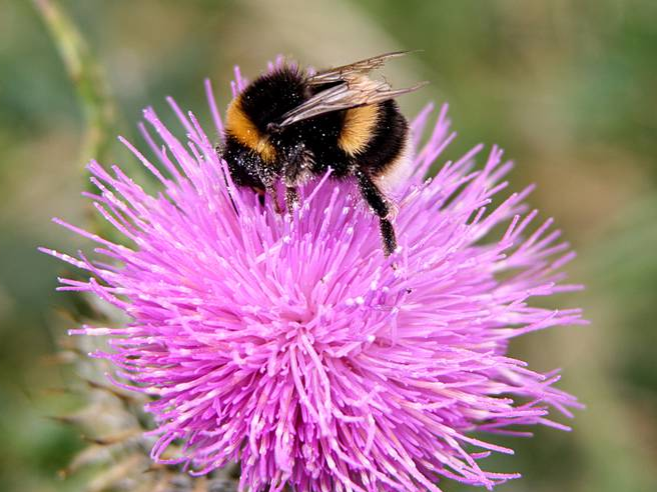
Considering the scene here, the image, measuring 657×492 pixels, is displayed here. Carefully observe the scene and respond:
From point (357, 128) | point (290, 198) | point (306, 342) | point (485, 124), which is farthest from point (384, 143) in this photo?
point (485, 124)

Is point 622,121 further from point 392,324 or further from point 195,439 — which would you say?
point 195,439

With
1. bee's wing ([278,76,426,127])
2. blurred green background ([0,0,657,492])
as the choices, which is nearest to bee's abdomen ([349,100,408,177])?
bee's wing ([278,76,426,127])

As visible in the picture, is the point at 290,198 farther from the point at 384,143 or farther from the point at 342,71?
the point at 342,71

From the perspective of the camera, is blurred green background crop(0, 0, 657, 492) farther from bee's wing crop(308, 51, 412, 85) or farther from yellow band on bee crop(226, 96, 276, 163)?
bee's wing crop(308, 51, 412, 85)

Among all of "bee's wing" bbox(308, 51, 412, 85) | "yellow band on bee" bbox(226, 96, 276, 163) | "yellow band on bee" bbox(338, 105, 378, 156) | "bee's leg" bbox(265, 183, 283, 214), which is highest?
"bee's wing" bbox(308, 51, 412, 85)

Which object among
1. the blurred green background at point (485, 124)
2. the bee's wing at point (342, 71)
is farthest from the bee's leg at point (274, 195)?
the blurred green background at point (485, 124)

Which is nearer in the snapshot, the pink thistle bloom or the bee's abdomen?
the pink thistle bloom

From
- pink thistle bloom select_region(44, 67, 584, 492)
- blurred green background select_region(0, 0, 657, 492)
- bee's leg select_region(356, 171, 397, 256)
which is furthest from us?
blurred green background select_region(0, 0, 657, 492)
